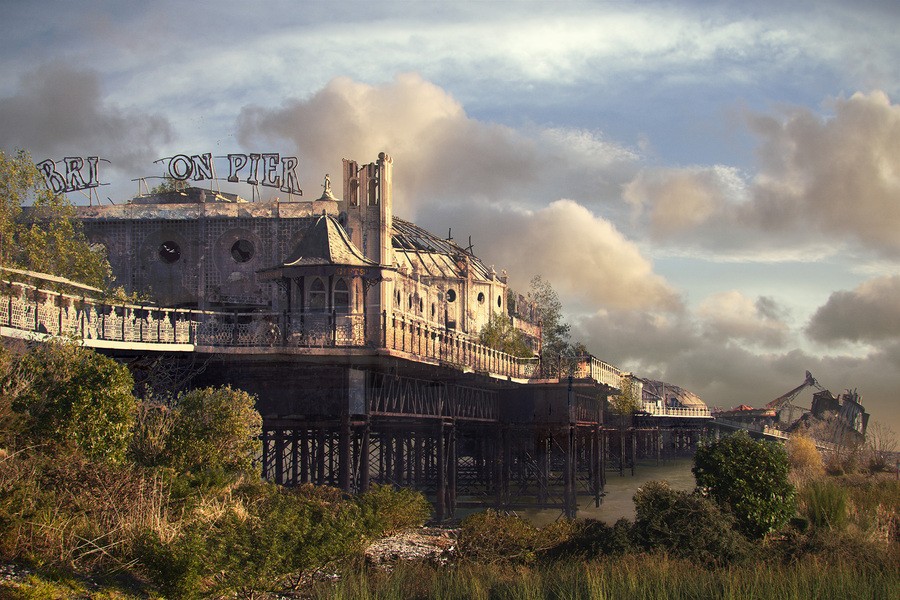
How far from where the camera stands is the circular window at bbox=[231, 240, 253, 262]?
59906 millimetres

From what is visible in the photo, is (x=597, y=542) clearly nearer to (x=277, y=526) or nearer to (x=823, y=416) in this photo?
(x=277, y=526)

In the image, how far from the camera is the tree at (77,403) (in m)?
27.1

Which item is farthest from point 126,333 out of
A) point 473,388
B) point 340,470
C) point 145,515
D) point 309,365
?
point 473,388

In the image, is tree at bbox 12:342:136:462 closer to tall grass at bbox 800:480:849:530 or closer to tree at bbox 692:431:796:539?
tree at bbox 692:431:796:539

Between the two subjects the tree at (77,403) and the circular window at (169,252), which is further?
the circular window at (169,252)

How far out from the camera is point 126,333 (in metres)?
38.7

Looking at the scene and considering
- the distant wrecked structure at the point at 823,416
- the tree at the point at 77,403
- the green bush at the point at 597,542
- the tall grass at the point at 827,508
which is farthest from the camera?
A: the distant wrecked structure at the point at 823,416

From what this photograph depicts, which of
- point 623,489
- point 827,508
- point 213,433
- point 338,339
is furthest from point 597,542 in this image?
point 623,489

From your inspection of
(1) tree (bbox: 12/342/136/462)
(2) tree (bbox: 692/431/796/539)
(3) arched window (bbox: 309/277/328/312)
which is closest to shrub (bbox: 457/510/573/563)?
(2) tree (bbox: 692/431/796/539)

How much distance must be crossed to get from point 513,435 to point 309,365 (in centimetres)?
2772

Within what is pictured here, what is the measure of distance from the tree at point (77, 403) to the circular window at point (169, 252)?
105ft

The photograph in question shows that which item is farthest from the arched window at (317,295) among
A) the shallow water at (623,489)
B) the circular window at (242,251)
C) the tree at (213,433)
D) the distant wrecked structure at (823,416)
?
the distant wrecked structure at (823,416)

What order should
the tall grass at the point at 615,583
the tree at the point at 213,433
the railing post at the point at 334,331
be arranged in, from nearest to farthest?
the tall grass at the point at 615,583 → the tree at the point at 213,433 → the railing post at the point at 334,331

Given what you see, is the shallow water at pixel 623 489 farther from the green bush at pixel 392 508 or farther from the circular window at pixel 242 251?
the circular window at pixel 242 251
